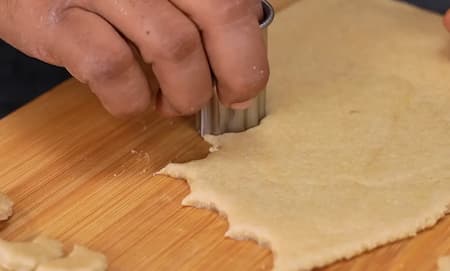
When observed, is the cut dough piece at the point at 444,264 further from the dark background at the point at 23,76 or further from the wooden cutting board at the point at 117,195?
the dark background at the point at 23,76

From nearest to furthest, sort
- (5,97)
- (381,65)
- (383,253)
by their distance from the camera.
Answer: (383,253) → (381,65) → (5,97)

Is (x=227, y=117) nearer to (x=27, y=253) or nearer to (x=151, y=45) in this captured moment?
(x=151, y=45)

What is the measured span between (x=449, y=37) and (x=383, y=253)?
48cm

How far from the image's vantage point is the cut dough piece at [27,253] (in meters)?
0.82

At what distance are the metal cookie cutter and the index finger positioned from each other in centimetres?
9

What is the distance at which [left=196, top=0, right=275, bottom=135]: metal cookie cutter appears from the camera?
1.01 metres

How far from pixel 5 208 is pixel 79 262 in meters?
0.13

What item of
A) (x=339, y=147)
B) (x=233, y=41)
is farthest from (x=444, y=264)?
(x=233, y=41)

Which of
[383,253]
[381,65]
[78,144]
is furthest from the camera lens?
[381,65]

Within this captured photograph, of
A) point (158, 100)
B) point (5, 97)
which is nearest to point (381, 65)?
point (158, 100)

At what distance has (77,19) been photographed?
0.88m

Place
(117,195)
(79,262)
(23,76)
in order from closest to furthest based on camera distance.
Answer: (79,262), (117,195), (23,76)

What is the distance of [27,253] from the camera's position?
0.82 meters

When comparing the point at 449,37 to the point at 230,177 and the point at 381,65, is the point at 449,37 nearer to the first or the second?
the point at 381,65
